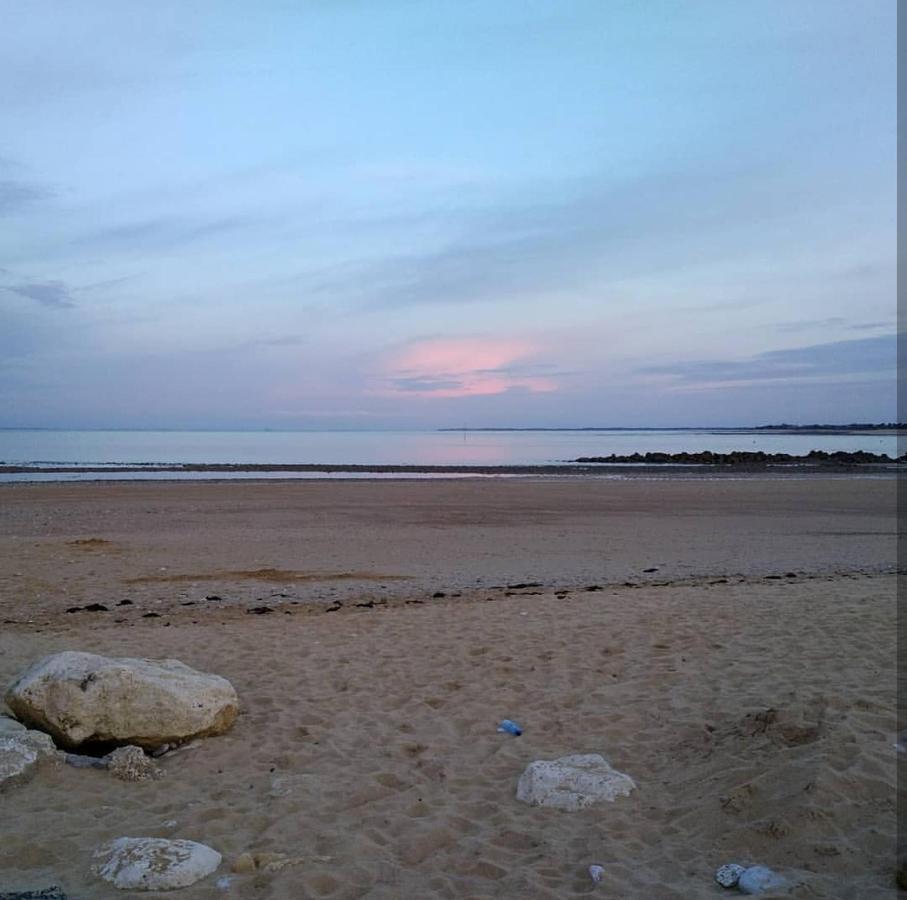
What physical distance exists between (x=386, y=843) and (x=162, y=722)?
7.27 ft

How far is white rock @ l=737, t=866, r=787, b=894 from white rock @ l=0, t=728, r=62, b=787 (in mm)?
4528

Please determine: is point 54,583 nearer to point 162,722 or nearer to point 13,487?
point 162,722

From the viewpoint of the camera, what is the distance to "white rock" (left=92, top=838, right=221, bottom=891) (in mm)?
4027

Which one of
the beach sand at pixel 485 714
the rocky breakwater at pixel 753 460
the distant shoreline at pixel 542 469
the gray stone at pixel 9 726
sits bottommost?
the beach sand at pixel 485 714

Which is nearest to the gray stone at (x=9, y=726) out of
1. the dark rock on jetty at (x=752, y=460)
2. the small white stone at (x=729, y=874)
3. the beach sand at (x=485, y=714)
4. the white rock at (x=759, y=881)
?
the beach sand at (x=485, y=714)

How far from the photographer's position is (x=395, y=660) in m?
8.29

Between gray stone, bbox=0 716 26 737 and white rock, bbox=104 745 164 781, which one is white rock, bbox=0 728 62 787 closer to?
gray stone, bbox=0 716 26 737

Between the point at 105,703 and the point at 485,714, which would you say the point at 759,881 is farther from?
the point at 105,703

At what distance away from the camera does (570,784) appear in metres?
5.18

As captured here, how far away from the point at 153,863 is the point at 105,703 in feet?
6.37

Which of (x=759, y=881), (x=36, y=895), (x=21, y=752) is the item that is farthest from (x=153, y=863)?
(x=759, y=881)

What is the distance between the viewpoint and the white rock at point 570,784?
5.04 m

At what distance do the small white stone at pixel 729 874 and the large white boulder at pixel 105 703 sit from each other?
12.7ft

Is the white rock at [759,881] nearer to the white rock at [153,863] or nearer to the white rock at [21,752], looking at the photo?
the white rock at [153,863]
